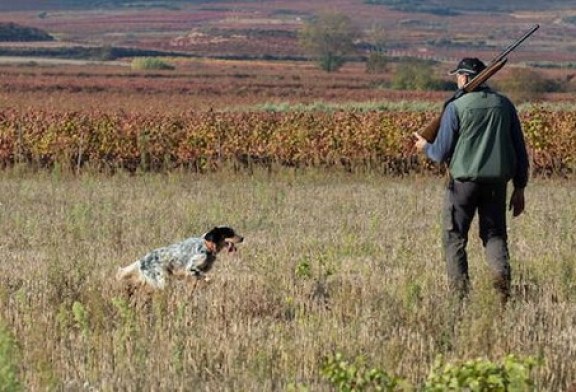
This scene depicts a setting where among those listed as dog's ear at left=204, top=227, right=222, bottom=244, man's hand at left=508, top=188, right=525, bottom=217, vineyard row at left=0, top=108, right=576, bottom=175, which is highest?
man's hand at left=508, top=188, right=525, bottom=217

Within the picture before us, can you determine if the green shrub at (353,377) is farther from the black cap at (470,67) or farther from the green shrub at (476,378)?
the black cap at (470,67)

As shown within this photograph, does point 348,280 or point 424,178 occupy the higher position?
point 348,280

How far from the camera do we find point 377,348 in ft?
26.5

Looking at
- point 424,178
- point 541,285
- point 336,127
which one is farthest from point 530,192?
point 541,285

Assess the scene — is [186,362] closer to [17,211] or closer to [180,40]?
[17,211]

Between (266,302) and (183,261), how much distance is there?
0.93 m

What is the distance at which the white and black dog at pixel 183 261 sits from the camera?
404 inches

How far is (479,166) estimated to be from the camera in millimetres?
9625

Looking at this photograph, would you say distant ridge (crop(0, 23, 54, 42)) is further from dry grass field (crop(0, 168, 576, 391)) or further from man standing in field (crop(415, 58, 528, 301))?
man standing in field (crop(415, 58, 528, 301))

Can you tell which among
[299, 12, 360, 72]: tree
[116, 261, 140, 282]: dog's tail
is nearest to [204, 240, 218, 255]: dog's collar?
[116, 261, 140, 282]: dog's tail

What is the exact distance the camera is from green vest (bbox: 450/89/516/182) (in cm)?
963

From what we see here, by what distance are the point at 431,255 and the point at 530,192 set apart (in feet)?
25.3

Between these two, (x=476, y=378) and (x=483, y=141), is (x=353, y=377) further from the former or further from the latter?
(x=483, y=141)

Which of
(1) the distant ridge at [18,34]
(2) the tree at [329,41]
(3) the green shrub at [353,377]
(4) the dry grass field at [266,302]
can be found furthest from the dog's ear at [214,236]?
(1) the distant ridge at [18,34]
